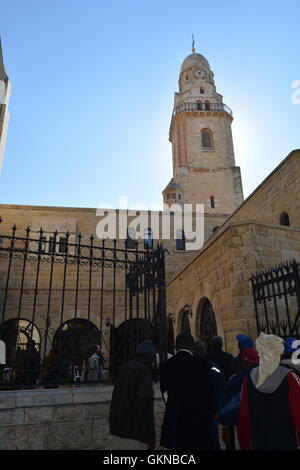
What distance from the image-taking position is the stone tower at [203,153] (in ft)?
92.6

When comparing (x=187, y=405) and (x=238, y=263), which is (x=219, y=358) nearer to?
(x=187, y=405)

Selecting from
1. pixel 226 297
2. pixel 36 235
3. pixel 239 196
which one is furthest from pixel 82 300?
pixel 239 196

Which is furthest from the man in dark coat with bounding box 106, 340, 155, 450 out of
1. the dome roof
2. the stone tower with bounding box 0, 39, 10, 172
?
the dome roof

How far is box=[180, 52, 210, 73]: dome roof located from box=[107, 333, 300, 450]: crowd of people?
129ft

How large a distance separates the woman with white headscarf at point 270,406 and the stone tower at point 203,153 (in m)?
25.0

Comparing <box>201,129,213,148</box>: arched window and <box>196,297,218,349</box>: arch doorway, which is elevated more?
<box>201,129,213,148</box>: arched window

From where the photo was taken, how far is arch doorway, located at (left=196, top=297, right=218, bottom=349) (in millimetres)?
8995

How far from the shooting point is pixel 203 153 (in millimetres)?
30047

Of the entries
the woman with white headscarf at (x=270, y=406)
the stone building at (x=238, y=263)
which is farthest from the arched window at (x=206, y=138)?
the woman with white headscarf at (x=270, y=406)

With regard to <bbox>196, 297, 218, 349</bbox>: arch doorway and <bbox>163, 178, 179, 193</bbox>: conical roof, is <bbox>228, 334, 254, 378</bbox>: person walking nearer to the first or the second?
<bbox>196, 297, 218, 349</bbox>: arch doorway

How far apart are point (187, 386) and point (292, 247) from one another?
20.6ft

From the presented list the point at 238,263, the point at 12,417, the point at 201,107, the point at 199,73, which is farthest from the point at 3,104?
the point at 199,73

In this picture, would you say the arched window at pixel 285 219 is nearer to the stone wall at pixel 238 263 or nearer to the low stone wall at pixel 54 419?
the stone wall at pixel 238 263

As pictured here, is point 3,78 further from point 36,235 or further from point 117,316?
point 117,316
